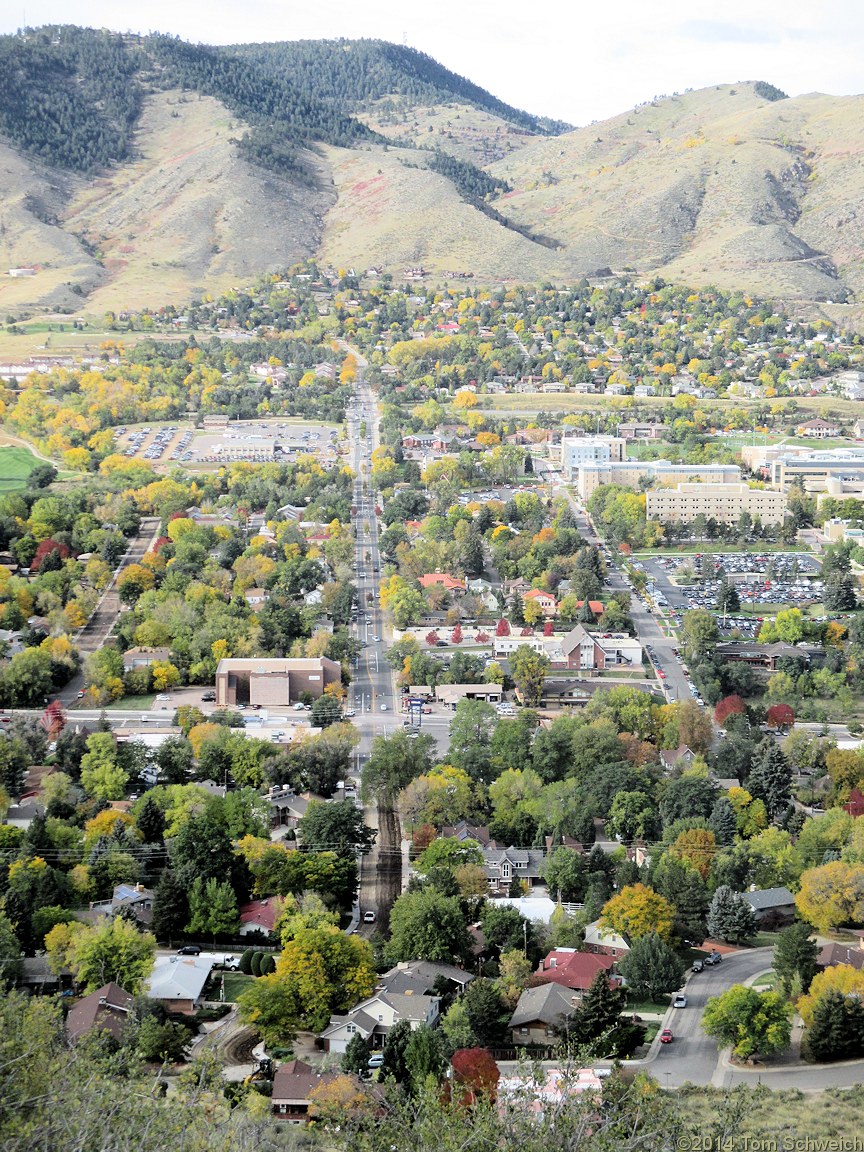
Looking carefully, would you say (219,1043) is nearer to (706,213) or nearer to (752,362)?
(752,362)

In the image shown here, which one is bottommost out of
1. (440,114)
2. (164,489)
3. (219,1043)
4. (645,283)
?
(219,1043)

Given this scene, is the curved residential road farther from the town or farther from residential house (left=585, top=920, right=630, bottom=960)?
residential house (left=585, top=920, right=630, bottom=960)

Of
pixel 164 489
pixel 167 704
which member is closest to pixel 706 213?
pixel 164 489

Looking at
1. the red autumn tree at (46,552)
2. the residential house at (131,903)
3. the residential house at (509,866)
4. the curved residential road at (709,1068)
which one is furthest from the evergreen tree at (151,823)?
the red autumn tree at (46,552)

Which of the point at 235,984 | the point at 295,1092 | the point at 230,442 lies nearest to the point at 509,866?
the point at 235,984

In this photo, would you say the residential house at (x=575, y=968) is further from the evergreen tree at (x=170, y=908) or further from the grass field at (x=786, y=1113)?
the evergreen tree at (x=170, y=908)

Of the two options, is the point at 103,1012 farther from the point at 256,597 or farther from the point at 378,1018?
the point at 256,597
